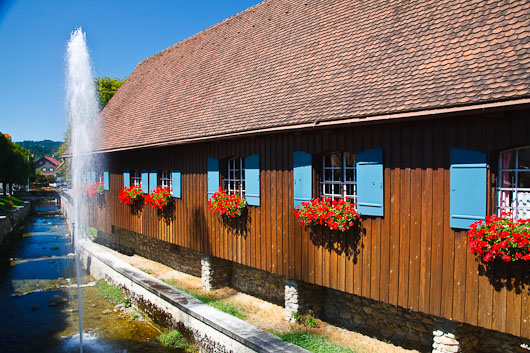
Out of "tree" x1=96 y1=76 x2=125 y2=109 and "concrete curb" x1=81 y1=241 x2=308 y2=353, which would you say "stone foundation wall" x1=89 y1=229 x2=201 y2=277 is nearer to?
"concrete curb" x1=81 y1=241 x2=308 y2=353

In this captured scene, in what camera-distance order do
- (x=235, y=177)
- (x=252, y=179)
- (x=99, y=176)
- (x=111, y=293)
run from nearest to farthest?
(x=252, y=179)
(x=235, y=177)
(x=111, y=293)
(x=99, y=176)

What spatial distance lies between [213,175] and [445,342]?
567 cm

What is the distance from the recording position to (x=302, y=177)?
24.0ft

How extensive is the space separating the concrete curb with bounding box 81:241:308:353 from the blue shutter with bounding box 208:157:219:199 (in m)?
2.35

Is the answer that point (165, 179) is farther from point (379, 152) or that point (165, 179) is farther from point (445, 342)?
point (445, 342)

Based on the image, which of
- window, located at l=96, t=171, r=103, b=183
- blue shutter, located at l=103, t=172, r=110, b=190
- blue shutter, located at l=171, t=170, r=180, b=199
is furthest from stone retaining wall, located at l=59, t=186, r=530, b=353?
window, located at l=96, t=171, r=103, b=183

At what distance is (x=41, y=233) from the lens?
25.6 m

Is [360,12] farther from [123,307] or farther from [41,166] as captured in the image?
[41,166]

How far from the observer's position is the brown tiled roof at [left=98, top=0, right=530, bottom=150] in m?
5.50

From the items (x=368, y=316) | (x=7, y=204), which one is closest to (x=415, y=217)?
(x=368, y=316)

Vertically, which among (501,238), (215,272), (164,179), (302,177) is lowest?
(215,272)

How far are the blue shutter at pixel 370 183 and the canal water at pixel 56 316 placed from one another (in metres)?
5.06

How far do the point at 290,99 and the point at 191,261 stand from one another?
5810 mm

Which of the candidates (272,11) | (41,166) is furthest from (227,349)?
(41,166)
